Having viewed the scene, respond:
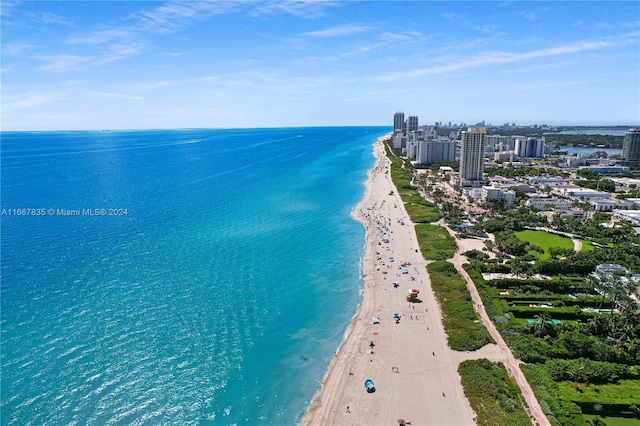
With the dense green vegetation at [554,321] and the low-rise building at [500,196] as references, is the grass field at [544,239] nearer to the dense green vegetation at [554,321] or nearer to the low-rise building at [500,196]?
the dense green vegetation at [554,321]

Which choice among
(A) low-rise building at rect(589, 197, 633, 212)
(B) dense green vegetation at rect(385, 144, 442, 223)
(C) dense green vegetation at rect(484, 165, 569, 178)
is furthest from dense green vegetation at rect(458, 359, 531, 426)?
(C) dense green vegetation at rect(484, 165, 569, 178)

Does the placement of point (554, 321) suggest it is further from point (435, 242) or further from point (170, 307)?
point (170, 307)

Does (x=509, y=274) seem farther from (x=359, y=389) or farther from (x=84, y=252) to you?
(x=84, y=252)

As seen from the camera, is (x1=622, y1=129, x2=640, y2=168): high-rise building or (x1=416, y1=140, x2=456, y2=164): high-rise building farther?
(x1=416, y1=140, x2=456, y2=164): high-rise building

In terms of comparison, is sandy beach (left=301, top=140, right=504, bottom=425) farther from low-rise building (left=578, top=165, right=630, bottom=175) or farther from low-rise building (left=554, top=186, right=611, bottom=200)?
low-rise building (left=578, top=165, right=630, bottom=175)

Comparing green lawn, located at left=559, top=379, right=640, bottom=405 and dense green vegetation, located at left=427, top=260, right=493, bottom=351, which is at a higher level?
dense green vegetation, located at left=427, top=260, right=493, bottom=351

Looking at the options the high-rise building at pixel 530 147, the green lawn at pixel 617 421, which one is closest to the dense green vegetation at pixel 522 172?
the high-rise building at pixel 530 147

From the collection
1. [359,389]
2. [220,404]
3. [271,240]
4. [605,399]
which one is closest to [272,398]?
[220,404]
